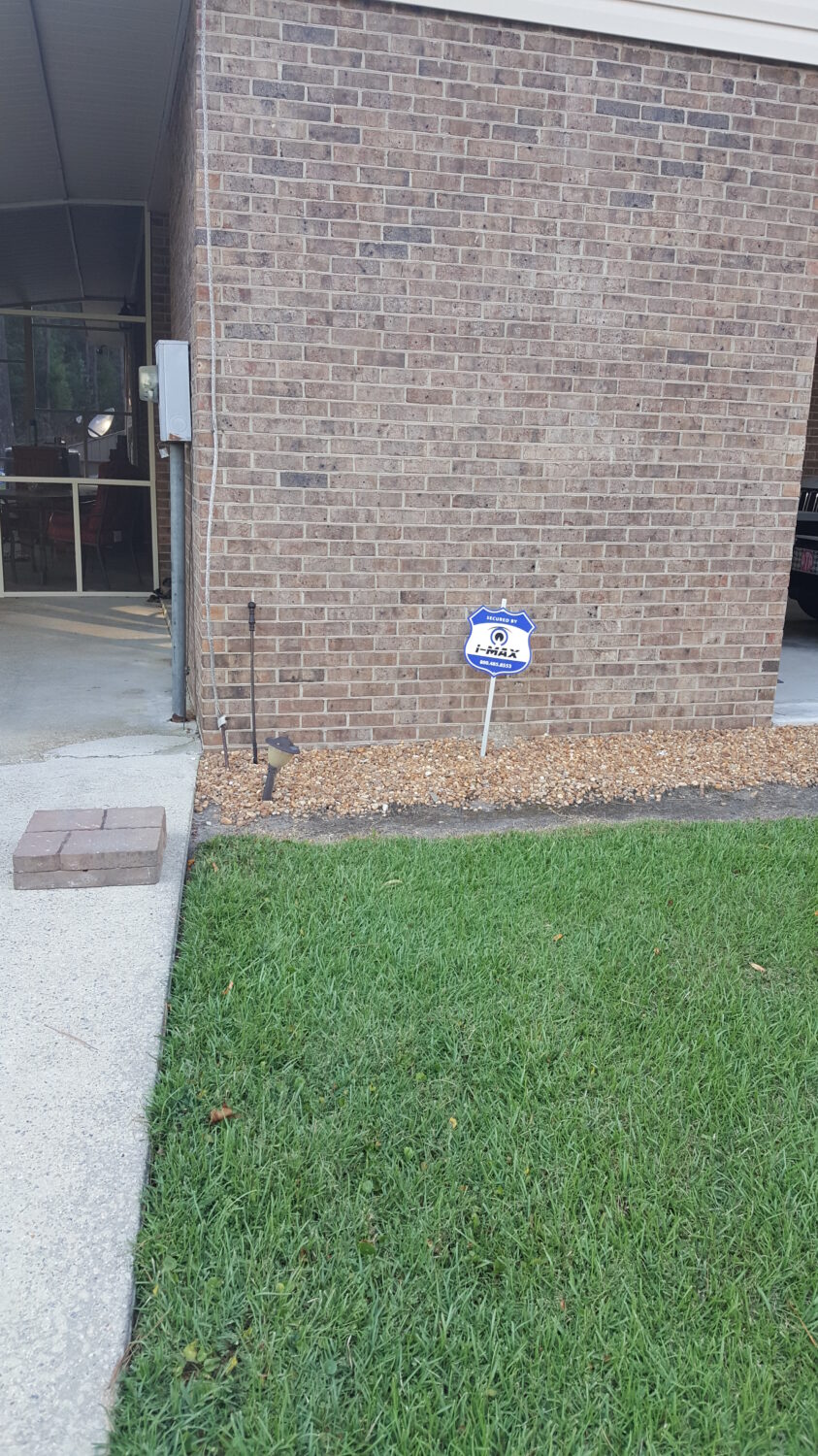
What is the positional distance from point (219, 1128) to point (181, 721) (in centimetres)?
378

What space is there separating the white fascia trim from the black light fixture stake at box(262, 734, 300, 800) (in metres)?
3.54

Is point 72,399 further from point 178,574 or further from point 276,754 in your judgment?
point 276,754

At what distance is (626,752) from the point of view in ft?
19.5

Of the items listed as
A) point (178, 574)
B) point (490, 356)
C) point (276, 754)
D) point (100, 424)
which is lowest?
point (276, 754)

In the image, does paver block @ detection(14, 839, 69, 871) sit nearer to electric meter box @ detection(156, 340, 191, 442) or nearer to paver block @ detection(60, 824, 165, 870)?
paver block @ detection(60, 824, 165, 870)

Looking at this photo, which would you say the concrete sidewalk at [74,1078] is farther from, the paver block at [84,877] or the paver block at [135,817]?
the paver block at [135,817]

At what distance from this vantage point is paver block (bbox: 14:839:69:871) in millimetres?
3742

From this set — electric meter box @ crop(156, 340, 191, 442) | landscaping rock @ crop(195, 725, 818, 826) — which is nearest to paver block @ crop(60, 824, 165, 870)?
landscaping rock @ crop(195, 725, 818, 826)

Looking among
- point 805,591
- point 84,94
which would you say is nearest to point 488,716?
point 84,94

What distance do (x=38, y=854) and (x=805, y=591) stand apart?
371 inches

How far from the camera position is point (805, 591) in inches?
440

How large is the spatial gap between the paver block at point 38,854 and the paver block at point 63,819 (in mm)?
129

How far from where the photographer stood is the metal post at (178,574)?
5.73 metres

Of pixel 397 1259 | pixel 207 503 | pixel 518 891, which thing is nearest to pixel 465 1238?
pixel 397 1259
